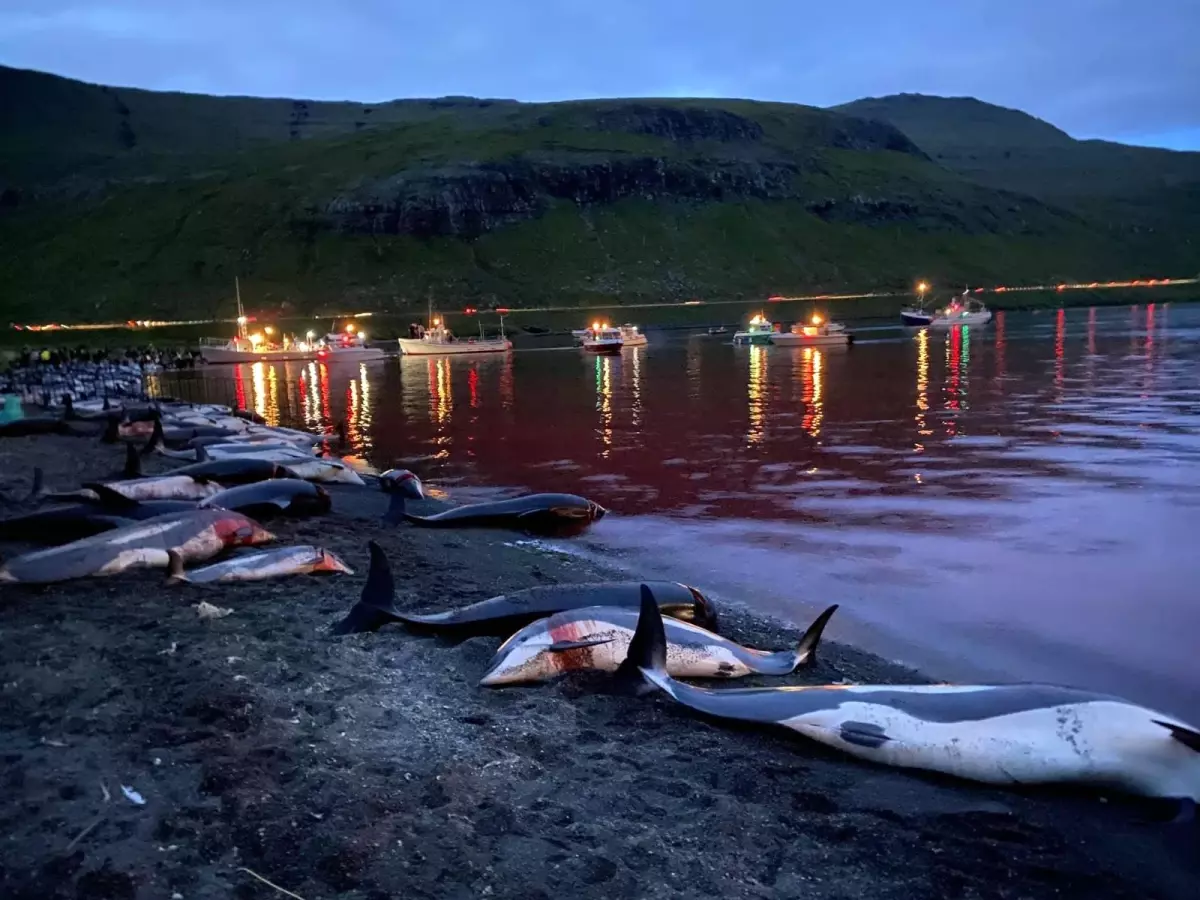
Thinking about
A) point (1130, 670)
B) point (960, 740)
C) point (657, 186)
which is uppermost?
point (657, 186)

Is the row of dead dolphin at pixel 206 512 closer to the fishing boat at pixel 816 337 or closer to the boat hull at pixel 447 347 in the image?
the fishing boat at pixel 816 337

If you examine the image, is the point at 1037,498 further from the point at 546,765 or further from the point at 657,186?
the point at 657,186

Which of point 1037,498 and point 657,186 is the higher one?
point 657,186

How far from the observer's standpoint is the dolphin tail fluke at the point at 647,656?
7863 millimetres

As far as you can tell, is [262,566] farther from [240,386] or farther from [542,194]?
[542,194]

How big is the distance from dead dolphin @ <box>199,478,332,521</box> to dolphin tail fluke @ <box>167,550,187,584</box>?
2971mm

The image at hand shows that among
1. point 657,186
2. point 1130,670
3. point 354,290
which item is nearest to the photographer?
point 1130,670

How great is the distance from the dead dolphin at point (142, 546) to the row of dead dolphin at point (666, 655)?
19 mm

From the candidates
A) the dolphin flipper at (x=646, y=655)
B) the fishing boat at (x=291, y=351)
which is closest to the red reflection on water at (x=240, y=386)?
the fishing boat at (x=291, y=351)

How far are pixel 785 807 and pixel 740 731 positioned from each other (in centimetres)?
119

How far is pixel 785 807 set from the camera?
6105mm

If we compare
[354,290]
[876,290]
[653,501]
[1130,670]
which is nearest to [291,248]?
[354,290]

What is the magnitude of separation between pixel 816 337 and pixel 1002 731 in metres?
67.7

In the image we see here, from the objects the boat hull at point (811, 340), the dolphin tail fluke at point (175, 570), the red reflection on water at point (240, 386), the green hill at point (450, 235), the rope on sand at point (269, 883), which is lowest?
the red reflection on water at point (240, 386)
